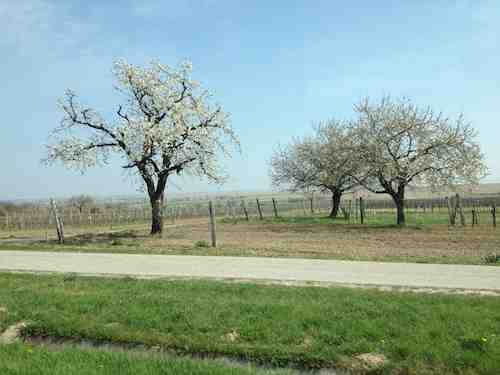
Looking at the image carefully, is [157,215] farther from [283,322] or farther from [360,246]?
[283,322]

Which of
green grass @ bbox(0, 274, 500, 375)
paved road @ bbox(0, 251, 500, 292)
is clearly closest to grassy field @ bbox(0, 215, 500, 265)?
paved road @ bbox(0, 251, 500, 292)

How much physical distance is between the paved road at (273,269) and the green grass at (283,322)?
127 cm

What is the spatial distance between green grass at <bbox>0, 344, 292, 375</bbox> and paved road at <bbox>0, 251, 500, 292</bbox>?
428cm

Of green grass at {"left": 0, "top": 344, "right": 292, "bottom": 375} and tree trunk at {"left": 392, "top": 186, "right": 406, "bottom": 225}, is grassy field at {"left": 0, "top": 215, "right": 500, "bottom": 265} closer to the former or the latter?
tree trunk at {"left": 392, "top": 186, "right": 406, "bottom": 225}

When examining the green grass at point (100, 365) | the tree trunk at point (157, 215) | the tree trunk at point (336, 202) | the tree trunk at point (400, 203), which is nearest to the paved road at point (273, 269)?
the green grass at point (100, 365)

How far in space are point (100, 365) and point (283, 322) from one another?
2340mm

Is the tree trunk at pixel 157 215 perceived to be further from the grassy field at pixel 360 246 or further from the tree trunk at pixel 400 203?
the tree trunk at pixel 400 203

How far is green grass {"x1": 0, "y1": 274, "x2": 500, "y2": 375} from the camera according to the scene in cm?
510

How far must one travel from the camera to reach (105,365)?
15.7 ft

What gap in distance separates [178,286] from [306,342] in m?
3.30

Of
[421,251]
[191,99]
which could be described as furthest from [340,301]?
[191,99]

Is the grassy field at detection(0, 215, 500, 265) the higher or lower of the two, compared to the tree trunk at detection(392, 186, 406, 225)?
lower

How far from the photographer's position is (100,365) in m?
4.78

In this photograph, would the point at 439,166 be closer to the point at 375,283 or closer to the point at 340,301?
the point at 375,283
